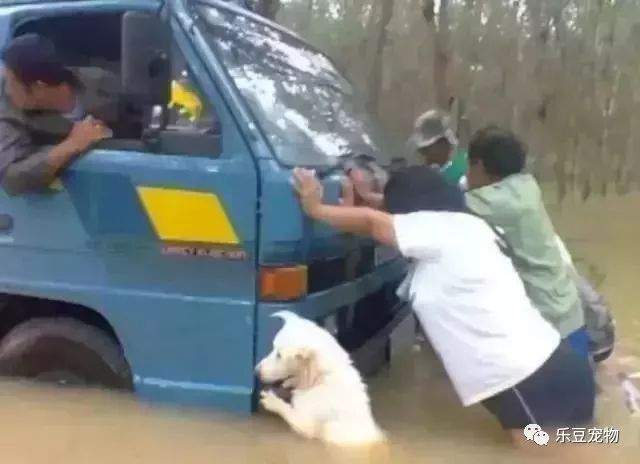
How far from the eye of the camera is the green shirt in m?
4.71

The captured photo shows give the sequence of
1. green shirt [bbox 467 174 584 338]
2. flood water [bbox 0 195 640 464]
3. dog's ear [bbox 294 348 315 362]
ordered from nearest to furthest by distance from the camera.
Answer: dog's ear [bbox 294 348 315 362] → flood water [bbox 0 195 640 464] → green shirt [bbox 467 174 584 338]

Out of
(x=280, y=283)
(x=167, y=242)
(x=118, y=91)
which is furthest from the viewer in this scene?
(x=118, y=91)

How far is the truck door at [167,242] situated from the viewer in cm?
415

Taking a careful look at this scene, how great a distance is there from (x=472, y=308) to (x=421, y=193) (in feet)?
1.78

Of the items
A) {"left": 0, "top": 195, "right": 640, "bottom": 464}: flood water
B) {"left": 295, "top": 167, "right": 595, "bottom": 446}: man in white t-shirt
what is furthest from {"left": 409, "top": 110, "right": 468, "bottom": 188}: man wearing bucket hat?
{"left": 295, "top": 167, "right": 595, "bottom": 446}: man in white t-shirt

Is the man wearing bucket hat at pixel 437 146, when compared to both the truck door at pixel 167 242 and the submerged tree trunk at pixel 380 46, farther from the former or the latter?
the submerged tree trunk at pixel 380 46

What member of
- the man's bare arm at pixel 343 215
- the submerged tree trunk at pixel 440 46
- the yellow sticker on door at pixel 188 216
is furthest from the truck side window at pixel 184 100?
the submerged tree trunk at pixel 440 46

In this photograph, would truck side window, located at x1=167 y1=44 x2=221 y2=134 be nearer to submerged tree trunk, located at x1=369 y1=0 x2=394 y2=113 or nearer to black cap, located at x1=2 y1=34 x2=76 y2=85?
black cap, located at x1=2 y1=34 x2=76 y2=85

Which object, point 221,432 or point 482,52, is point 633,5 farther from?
point 221,432

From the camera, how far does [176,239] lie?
13.7 ft

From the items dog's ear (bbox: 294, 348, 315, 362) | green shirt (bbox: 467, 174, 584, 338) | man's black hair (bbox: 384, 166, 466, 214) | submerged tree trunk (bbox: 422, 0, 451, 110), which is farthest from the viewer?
submerged tree trunk (bbox: 422, 0, 451, 110)

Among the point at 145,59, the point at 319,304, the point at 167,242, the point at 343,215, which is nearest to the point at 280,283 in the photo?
the point at 319,304

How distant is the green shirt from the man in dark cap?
6.03 feet

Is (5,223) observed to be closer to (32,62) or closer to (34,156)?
(34,156)
